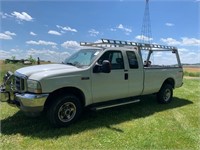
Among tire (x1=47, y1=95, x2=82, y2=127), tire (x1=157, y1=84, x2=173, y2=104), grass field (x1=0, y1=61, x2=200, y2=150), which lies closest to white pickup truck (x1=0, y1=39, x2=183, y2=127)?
tire (x1=47, y1=95, x2=82, y2=127)

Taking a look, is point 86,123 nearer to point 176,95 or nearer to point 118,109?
point 118,109

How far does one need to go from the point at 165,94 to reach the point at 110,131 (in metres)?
3.84

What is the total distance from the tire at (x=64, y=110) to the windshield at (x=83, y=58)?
3.29 feet

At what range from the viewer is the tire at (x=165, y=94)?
845cm

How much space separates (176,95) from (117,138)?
6031mm

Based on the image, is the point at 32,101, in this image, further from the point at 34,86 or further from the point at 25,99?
the point at 34,86

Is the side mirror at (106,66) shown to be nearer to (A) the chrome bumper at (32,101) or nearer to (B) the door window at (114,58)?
(B) the door window at (114,58)

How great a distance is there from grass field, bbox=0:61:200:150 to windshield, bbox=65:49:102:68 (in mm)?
1497

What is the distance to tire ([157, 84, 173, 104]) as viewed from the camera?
8.45 m

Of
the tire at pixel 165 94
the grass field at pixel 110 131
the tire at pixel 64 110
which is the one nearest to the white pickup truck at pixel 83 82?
the tire at pixel 64 110

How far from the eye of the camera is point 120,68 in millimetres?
6695

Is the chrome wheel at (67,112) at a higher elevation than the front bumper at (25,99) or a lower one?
lower

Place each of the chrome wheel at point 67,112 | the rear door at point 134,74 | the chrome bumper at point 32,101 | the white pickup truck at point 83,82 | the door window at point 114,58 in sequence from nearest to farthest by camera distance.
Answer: the chrome bumper at point 32,101
the white pickup truck at point 83,82
the chrome wheel at point 67,112
the door window at point 114,58
the rear door at point 134,74

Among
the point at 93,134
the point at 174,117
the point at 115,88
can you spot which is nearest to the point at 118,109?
the point at 115,88
